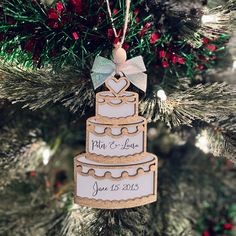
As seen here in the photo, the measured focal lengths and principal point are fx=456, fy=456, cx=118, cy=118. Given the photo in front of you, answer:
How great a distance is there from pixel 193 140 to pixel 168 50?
0.79ft

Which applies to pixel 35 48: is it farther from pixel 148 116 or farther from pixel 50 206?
pixel 50 206

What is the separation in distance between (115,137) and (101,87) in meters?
0.09

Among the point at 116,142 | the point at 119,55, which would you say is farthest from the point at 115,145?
the point at 119,55

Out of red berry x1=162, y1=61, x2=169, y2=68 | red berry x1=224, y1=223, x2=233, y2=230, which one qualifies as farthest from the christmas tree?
red berry x1=224, y1=223, x2=233, y2=230

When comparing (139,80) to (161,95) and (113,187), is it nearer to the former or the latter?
(161,95)

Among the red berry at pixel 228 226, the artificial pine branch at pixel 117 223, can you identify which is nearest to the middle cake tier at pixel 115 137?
the artificial pine branch at pixel 117 223

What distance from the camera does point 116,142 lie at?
60 centimetres

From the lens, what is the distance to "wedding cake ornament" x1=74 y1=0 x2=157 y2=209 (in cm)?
60

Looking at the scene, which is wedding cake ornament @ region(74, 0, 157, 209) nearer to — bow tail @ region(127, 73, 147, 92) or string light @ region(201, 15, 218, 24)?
bow tail @ region(127, 73, 147, 92)

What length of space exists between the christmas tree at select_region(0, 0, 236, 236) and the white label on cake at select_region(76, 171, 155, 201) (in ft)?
0.20

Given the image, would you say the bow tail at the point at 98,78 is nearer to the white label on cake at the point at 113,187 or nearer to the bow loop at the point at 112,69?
the bow loop at the point at 112,69

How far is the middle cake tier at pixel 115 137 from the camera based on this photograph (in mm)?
601

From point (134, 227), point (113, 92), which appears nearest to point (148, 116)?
point (113, 92)

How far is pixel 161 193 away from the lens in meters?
0.83
